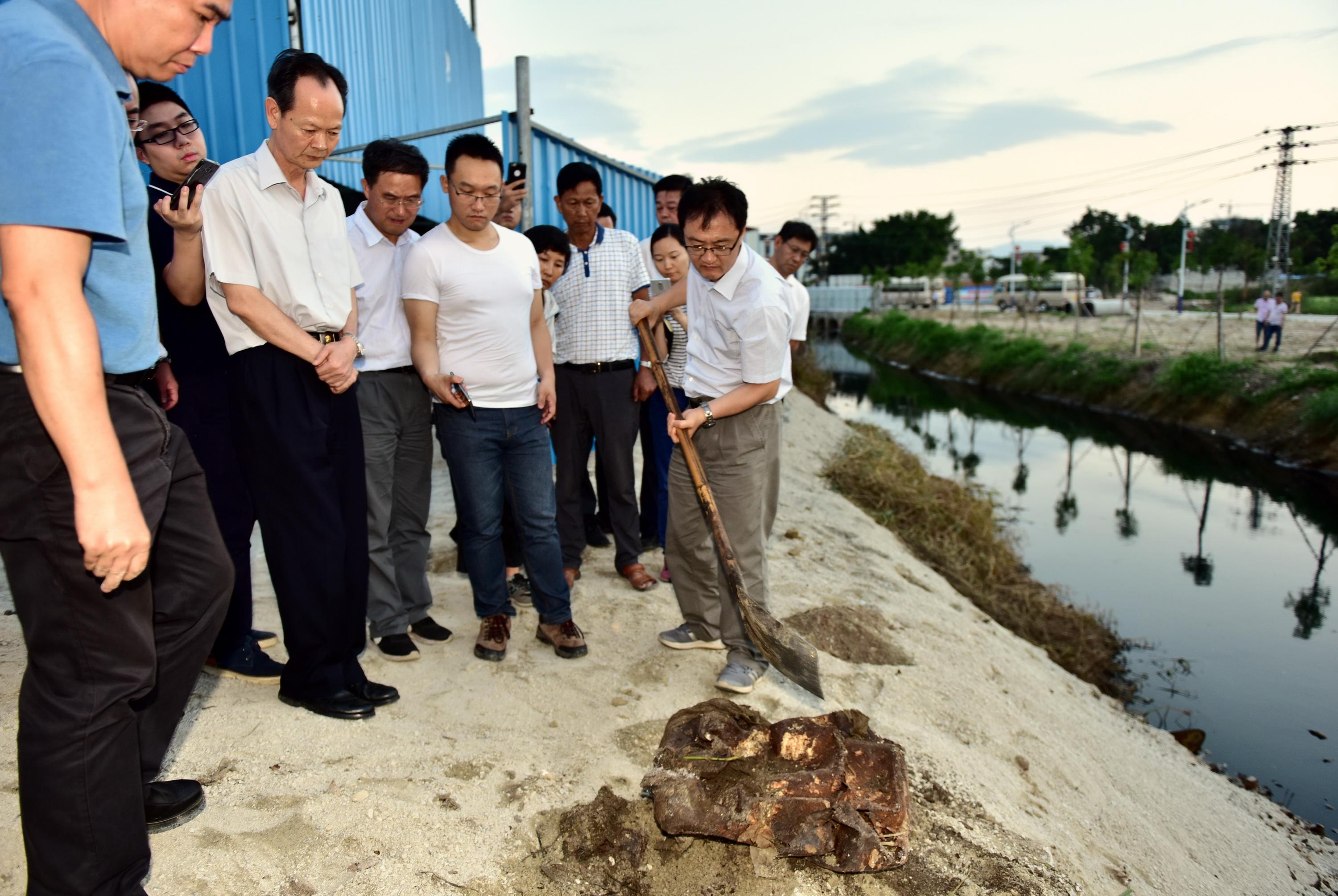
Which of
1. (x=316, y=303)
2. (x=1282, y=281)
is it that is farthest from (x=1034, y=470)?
(x=1282, y=281)

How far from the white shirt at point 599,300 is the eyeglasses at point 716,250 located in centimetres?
96

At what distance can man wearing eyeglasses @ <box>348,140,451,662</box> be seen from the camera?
3086 millimetres

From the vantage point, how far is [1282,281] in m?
32.1

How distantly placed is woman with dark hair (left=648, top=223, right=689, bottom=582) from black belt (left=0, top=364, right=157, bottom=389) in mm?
2545

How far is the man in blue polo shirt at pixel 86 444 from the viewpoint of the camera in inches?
54.0

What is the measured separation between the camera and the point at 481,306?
314 centimetres

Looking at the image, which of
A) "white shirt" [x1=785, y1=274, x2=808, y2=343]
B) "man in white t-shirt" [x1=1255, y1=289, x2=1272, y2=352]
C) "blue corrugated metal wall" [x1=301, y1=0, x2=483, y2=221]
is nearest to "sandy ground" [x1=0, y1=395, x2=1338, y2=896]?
"white shirt" [x1=785, y1=274, x2=808, y2=343]

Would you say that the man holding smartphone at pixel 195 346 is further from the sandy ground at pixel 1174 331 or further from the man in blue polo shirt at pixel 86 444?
the sandy ground at pixel 1174 331

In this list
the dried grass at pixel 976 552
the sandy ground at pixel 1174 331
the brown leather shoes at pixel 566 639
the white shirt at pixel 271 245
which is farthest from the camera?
the sandy ground at pixel 1174 331

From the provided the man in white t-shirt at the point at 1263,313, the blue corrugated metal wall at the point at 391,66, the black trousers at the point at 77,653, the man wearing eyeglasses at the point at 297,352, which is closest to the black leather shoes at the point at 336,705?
the man wearing eyeglasses at the point at 297,352

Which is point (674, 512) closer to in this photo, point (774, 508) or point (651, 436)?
point (774, 508)

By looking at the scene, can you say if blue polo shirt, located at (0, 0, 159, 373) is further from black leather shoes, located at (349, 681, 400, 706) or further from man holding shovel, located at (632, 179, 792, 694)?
man holding shovel, located at (632, 179, 792, 694)

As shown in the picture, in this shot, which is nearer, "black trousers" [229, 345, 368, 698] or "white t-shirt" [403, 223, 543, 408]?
"black trousers" [229, 345, 368, 698]

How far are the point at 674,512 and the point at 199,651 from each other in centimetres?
180
